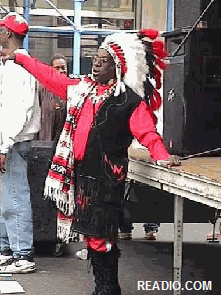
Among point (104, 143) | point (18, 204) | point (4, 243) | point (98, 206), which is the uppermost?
point (104, 143)

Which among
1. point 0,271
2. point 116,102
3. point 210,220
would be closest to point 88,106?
point 116,102

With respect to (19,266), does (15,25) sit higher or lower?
higher

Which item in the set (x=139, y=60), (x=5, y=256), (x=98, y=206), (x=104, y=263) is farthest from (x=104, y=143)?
(x=5, y=256)

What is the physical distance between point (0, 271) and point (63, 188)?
131 cm

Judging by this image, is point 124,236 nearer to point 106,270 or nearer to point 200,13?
point 200,13

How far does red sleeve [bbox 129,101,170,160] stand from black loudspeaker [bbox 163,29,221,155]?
0.92m

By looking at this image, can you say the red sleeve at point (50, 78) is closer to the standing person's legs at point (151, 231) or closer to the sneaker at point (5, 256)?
the sneaker at point (5, 256)

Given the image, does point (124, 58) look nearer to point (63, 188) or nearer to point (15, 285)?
point (63, 188)

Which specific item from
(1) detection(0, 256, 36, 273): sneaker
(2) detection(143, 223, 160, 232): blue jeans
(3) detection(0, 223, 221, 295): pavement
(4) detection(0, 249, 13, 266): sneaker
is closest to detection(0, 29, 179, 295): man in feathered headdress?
(3) detection(0, 223, 221, 295): pavement

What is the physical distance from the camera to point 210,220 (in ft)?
24.8

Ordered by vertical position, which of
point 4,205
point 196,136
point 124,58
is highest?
point 124,58

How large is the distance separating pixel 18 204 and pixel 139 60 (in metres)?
1.56

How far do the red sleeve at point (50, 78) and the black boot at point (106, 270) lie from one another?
0.99 metres

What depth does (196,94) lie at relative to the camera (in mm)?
6270
